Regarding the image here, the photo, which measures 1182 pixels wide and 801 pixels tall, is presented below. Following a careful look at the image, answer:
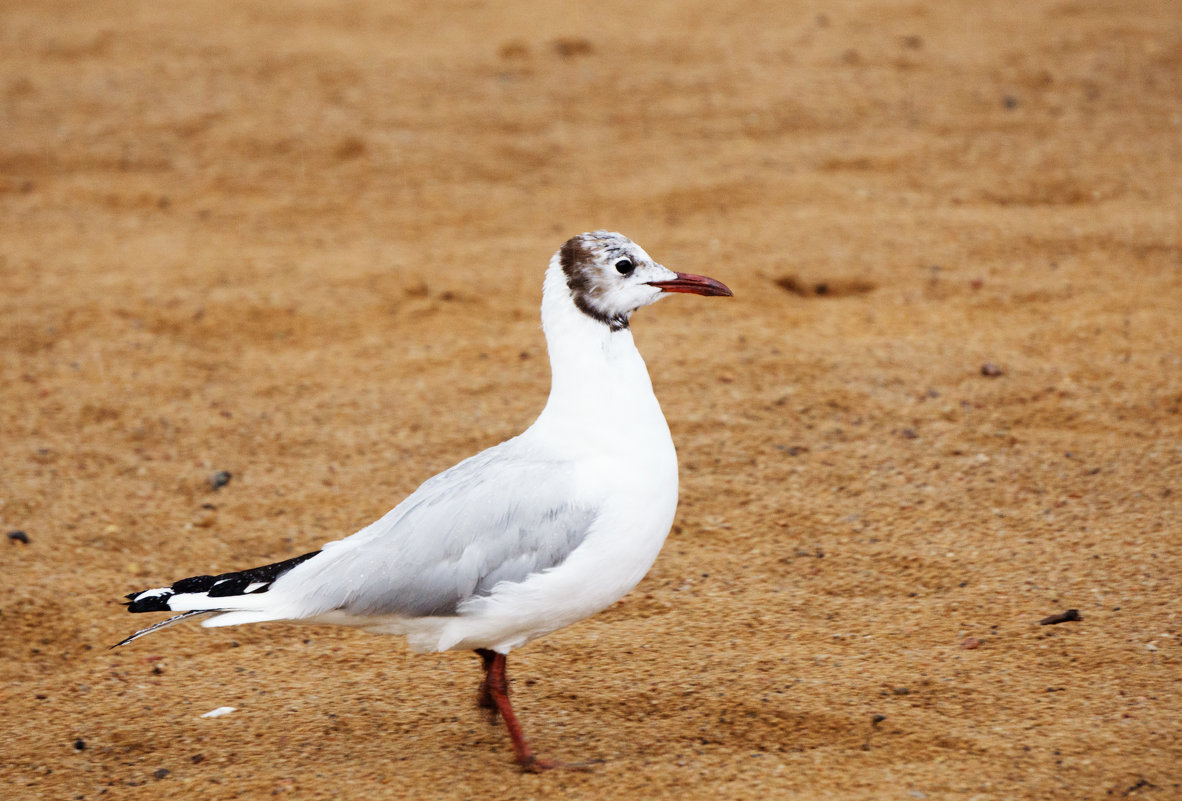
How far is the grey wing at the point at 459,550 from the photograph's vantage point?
305cm

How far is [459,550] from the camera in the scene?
3082mm

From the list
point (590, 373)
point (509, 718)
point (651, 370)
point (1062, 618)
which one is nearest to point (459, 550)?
point (509, 718)

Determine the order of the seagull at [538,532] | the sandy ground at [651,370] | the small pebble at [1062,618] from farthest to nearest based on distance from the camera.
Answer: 1. the small pebble at [1062,618]
2. the sandy ground at [651,370]
3. the seagull at [538,532]

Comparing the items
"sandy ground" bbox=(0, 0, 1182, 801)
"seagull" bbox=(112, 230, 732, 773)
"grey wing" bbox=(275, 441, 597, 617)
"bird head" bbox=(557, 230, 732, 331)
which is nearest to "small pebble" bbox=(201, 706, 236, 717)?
"sandy ground" bbox=(0, 0, 1182, 801)

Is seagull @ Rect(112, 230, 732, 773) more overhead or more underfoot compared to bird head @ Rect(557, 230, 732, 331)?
Answer: more underfoot

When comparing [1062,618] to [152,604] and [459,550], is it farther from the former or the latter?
[152,604]

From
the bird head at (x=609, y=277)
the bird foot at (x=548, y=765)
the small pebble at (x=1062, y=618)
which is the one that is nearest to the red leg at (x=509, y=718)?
the bird foot at (x=548, y=765)

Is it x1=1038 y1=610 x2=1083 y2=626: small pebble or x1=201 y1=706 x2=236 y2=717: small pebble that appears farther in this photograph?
x1=1038 y1=610 x2=1083 y2=626: small pebble

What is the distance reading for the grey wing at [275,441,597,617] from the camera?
10.0 ft

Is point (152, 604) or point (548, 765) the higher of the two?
point (152, 604)

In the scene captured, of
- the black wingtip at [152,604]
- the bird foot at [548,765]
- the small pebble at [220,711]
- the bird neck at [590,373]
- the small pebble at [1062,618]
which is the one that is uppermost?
the bird neck at [590,373]

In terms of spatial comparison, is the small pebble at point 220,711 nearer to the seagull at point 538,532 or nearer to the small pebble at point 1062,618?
the seagull at point 538,532

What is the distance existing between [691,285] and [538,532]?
783 mm

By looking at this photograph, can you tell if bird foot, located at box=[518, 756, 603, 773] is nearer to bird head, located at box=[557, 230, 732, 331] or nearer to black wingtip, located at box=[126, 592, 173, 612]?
black wingtip, located at box=[126, 592, 173, 612]
